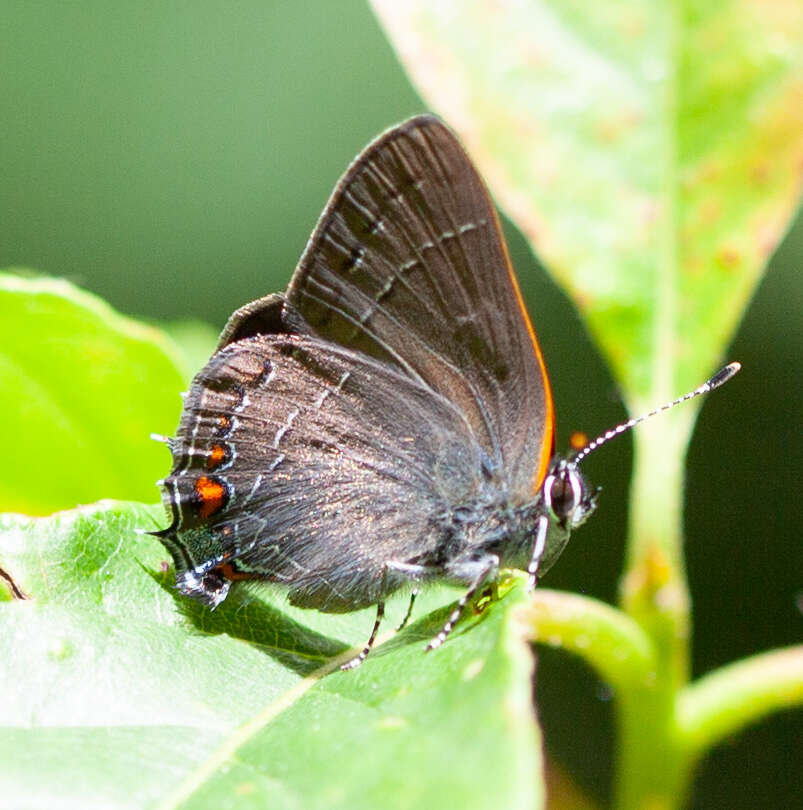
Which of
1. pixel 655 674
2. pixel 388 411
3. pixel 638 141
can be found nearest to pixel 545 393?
pixel 388 411

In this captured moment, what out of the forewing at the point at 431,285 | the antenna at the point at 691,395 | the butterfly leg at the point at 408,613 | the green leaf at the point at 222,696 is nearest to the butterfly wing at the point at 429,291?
the forewing at the point at 431,285

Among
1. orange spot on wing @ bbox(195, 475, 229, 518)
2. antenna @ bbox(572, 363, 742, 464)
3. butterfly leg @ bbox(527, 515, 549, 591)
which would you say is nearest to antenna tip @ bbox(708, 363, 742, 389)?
antenna @ bbox(572, 363, 742, 464)

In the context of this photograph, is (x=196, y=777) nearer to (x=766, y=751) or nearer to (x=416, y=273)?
(x=416, y=273)

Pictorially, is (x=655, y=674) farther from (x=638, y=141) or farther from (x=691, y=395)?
(x=638, y=141)

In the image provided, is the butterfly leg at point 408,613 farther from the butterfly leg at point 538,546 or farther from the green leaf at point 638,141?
the green leaf at point 638,141

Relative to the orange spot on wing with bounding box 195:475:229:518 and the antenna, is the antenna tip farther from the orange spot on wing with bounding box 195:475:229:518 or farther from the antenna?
the orange spot on wing with bounding box 195:475:229:518

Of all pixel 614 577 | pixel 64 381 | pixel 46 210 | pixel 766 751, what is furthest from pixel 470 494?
pixel 46 210
